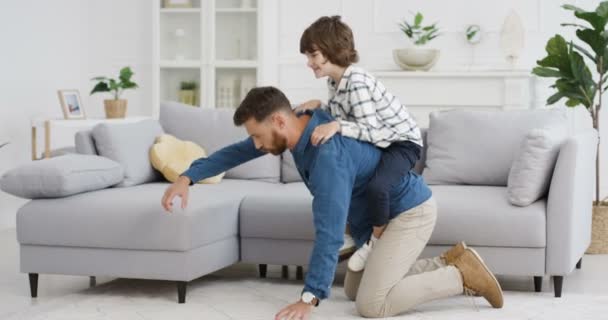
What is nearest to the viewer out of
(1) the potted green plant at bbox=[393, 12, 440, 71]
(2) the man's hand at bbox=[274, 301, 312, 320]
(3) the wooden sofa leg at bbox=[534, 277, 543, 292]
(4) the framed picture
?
(2) the man's hand at bbox=[274, 301, 312, 320]

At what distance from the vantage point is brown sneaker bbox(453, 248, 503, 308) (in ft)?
11.7

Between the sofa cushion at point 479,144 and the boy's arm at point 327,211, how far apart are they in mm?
1528

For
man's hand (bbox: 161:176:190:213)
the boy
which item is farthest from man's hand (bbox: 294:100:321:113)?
man's hand (bbox: 161:176:190:213)

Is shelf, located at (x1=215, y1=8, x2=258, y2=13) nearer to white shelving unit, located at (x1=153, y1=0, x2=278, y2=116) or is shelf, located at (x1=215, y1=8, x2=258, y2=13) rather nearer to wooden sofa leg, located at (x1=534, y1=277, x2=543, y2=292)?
white shelving unit, located at (x1=153, y1=0, x2=278, y2=116)

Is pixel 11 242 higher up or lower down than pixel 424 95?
lower down

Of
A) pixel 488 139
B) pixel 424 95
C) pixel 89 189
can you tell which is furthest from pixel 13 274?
pixel 424 95

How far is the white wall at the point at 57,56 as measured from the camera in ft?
20.0

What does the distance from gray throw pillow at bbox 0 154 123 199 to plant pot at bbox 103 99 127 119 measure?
2293mm

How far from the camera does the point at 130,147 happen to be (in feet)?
14.6

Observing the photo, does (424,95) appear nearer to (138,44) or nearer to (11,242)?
(138,44)

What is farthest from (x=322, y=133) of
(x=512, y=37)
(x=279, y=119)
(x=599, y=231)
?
(x=512, y=37)

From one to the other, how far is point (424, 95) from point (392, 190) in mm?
3204

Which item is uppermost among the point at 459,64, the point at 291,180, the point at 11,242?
the point at 459,64

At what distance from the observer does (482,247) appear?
3.92 meters
